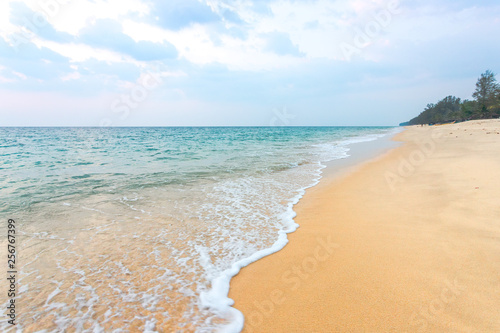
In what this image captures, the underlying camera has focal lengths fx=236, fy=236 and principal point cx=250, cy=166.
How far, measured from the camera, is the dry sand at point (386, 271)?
2.30 meters

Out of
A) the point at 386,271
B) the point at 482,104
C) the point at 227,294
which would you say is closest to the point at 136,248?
the point at 227,294

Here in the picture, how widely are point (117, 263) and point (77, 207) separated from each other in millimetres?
3451

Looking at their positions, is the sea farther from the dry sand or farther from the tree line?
the tree line

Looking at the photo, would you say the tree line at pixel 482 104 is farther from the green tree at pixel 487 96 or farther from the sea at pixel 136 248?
the sea at pixel 136 248

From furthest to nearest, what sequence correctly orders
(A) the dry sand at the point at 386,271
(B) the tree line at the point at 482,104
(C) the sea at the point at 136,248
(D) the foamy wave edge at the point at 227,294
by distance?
(B) the tree line at the point at 482,104, (C) the sea at the point at 136,248, (D) the foamy wave edge at the point at 227,294, (A) the dry sand at the point at 386,271

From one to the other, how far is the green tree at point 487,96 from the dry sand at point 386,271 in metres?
64.2

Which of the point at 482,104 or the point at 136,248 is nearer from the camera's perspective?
the point at 136,248

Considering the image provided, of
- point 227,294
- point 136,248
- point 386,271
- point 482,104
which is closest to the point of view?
point 227,294

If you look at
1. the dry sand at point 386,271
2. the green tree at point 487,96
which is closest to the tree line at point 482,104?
the green tree at point 487,96

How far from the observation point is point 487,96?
2291 inches

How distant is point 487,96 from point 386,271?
267 feet

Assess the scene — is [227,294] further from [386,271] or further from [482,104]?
[482,104]

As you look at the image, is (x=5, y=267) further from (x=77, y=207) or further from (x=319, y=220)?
(x=319, y=220)

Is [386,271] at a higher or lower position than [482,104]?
lower
